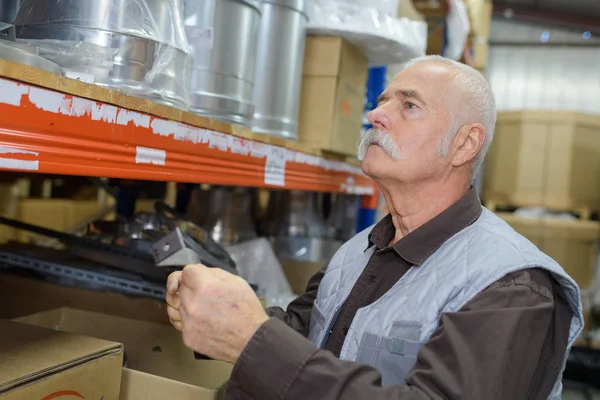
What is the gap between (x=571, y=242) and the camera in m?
5.09

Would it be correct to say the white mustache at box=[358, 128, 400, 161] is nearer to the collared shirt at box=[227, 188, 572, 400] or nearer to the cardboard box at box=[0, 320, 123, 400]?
the collared shirt at box=[227, 188, 572, 400]

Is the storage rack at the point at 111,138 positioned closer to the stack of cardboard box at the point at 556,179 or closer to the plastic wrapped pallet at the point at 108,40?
the plastic wrapped pallet at the point at 108,40

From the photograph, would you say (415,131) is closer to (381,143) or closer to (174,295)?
(381,143)

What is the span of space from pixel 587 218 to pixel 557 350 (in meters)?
4.76

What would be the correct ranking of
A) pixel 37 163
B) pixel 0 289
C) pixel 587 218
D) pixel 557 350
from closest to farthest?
pixel 37 163
pixel 557 350
pixel 0 289
pixel 587 218

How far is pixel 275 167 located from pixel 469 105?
1.90 ft

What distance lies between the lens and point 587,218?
5.47 meters

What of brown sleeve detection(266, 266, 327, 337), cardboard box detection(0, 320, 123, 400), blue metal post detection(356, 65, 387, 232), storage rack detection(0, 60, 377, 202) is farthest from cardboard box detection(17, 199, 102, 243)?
cardboard box detection(0, 320, 123, 400)

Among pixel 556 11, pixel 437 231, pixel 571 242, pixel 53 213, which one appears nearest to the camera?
pixel 437 231

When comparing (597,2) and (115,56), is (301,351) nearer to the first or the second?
(115,56)

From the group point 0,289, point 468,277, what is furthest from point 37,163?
point 0,289

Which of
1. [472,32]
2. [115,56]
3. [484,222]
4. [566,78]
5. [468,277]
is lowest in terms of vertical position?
[468,277]

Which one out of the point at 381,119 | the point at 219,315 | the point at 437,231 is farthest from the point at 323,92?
the point at 219,315

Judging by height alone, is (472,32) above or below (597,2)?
below
